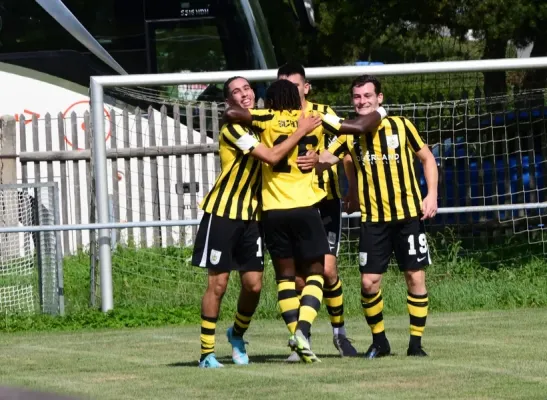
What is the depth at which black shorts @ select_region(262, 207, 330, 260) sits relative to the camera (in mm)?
8094

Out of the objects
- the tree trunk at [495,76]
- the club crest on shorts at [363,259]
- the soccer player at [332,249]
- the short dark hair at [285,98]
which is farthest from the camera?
the tree trunk at [495,76]

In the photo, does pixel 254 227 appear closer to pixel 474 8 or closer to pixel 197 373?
pixel 197 373

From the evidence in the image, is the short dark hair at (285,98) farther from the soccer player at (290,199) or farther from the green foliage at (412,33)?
the green foliage at (412,33)

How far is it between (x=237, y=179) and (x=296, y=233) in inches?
20.2

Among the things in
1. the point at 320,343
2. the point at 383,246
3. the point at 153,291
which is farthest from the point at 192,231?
the point at 383,246

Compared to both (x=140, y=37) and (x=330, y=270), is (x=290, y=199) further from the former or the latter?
(x=140, y=37)

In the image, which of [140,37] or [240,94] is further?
[140,37]

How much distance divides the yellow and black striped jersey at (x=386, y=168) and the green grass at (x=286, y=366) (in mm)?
995

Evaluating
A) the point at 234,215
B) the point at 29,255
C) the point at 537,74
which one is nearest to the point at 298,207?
the point at 234,215

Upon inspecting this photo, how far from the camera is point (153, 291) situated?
542 inches

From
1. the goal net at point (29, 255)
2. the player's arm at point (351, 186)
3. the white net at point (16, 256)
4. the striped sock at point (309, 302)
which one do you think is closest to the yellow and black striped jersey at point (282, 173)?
the striped sock at point (309, 302)

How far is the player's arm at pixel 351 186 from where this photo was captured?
879 centimetres

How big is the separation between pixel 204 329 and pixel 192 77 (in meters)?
5.50

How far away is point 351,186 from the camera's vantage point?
8875 millimetres
